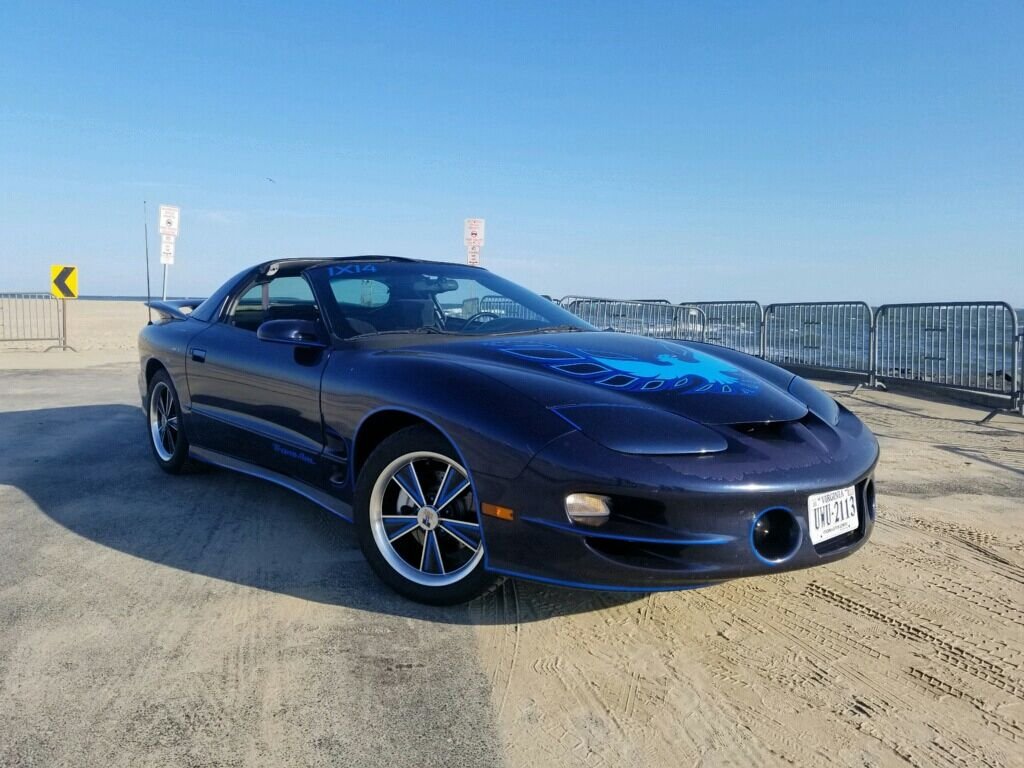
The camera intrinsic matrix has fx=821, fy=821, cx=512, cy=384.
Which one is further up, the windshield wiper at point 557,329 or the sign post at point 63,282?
the sign post at point 63,282

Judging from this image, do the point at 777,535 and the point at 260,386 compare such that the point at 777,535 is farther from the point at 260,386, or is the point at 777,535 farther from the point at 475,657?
the point at 260,386

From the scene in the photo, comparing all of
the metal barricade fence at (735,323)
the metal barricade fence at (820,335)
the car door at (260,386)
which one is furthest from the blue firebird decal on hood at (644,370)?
the metal barricade fence at (735,323)

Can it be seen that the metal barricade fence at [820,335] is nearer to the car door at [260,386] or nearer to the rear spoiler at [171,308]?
the rear spoiler at [171,308]

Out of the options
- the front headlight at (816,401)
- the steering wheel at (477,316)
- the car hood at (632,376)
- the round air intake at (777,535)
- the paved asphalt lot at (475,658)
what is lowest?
the paved asphalt lot at (475,658)

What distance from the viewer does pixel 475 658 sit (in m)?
2.66

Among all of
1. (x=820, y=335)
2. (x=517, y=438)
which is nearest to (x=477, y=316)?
(x=517, y=438)

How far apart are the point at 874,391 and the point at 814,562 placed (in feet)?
28.4

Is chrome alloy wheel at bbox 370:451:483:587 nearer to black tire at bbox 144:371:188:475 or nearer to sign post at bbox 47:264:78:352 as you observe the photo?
black tire at bbox 144:371:188:475

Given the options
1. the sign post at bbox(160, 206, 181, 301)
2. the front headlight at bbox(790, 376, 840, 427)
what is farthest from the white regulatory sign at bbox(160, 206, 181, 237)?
the front headlight at bbox(790, 376, 840, 427)

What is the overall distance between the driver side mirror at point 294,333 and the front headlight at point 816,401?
2033 mm

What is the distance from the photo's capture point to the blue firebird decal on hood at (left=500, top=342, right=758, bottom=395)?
2.99 m

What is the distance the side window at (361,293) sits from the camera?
384 centimetres

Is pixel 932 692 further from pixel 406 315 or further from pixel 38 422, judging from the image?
pixel 38 422

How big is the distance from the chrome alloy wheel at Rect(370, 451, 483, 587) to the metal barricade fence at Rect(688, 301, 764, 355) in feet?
33.7
